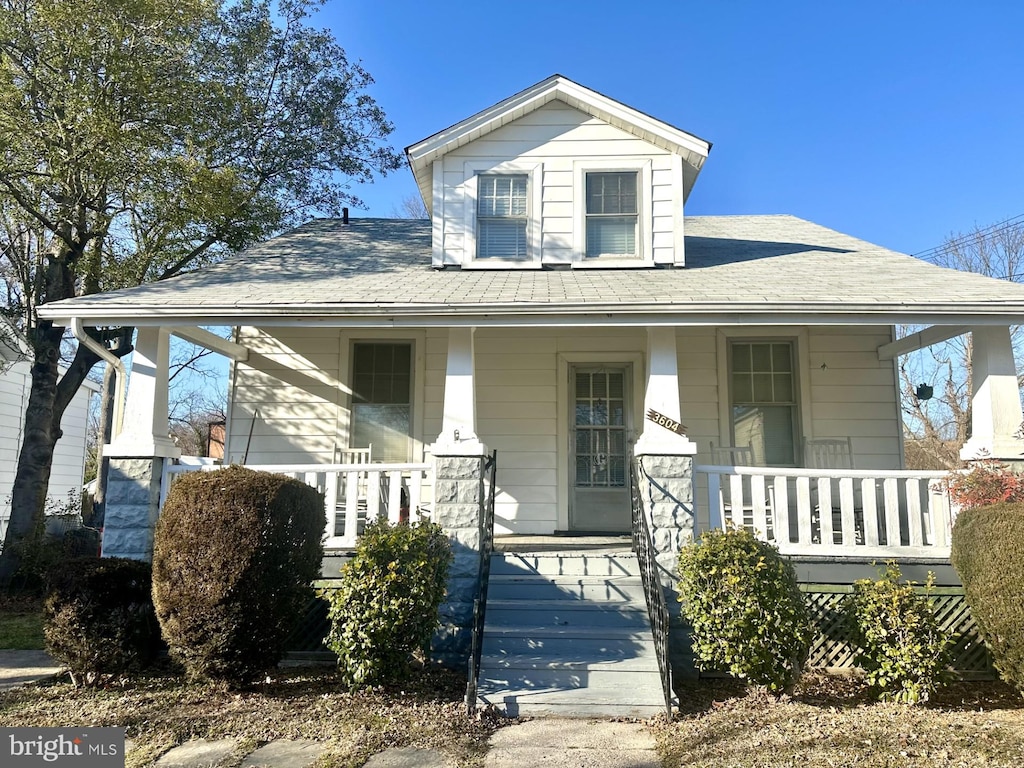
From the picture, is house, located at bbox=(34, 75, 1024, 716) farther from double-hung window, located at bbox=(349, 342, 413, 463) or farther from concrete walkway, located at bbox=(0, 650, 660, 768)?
concrete walkway, located at bbox=(0, 650, 660, 768)

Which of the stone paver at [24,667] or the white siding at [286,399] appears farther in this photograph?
the white siding at [286,399]

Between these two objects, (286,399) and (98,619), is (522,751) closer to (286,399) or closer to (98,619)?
(98,619)

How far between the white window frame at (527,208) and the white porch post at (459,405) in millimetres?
1808

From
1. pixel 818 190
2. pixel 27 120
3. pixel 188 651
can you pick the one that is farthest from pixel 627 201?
pixel 818 190

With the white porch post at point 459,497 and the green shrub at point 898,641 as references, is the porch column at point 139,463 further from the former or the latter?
the green shrub at point 898,641

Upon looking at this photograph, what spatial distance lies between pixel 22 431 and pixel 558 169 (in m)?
14.0

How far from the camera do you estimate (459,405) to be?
23.4ft

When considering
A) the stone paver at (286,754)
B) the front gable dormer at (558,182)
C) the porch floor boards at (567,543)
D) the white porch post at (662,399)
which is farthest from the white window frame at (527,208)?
the stone paver at (286,754)

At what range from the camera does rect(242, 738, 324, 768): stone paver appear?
4.41m

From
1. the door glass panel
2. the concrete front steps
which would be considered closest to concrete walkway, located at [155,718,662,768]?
the concrete front steps

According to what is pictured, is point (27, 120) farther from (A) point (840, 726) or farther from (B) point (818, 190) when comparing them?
(B) point (818, 190)

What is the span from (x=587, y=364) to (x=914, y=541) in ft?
13.5

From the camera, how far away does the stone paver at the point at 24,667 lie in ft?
20.2

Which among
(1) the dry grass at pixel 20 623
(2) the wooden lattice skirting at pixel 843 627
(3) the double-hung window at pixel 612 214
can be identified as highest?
(3) the double-hung window at pixel 612 214
